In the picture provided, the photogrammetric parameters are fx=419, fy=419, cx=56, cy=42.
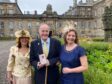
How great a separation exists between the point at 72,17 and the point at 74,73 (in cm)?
8545

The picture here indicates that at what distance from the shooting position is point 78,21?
9138 centimetres

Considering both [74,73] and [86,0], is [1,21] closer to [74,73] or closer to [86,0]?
[86,0]

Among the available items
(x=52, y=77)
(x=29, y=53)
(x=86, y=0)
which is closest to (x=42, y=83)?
(x=52, y=77)

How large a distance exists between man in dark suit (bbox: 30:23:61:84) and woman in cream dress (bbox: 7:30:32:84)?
38 centimetres

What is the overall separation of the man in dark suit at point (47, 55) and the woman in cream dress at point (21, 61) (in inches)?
15.1

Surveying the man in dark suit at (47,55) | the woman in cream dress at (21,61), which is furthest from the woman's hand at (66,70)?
the woman in cream dress at (21,61)

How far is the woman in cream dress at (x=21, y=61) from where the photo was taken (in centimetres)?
686

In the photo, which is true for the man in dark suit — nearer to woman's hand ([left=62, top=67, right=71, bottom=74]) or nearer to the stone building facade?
woman's hand ([left=62, top=67, right=71, bottom=74])

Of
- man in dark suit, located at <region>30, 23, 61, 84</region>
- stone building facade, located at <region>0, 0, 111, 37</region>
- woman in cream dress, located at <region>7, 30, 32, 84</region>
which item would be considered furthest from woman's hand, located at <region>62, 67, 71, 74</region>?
stone building facade, located at <region>0, 0, 111, 37</region>

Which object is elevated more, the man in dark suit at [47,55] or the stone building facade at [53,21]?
the man in dark suit at [47,55]

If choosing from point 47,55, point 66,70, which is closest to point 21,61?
point 47,55

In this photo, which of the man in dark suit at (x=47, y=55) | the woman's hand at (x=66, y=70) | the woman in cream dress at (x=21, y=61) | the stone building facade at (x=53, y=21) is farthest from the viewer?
the stone building facade at (x=53, y=21)

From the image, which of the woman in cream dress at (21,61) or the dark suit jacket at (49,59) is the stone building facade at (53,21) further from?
the dark suit jacket at (49,59)

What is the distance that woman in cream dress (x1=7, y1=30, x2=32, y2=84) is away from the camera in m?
6.86
